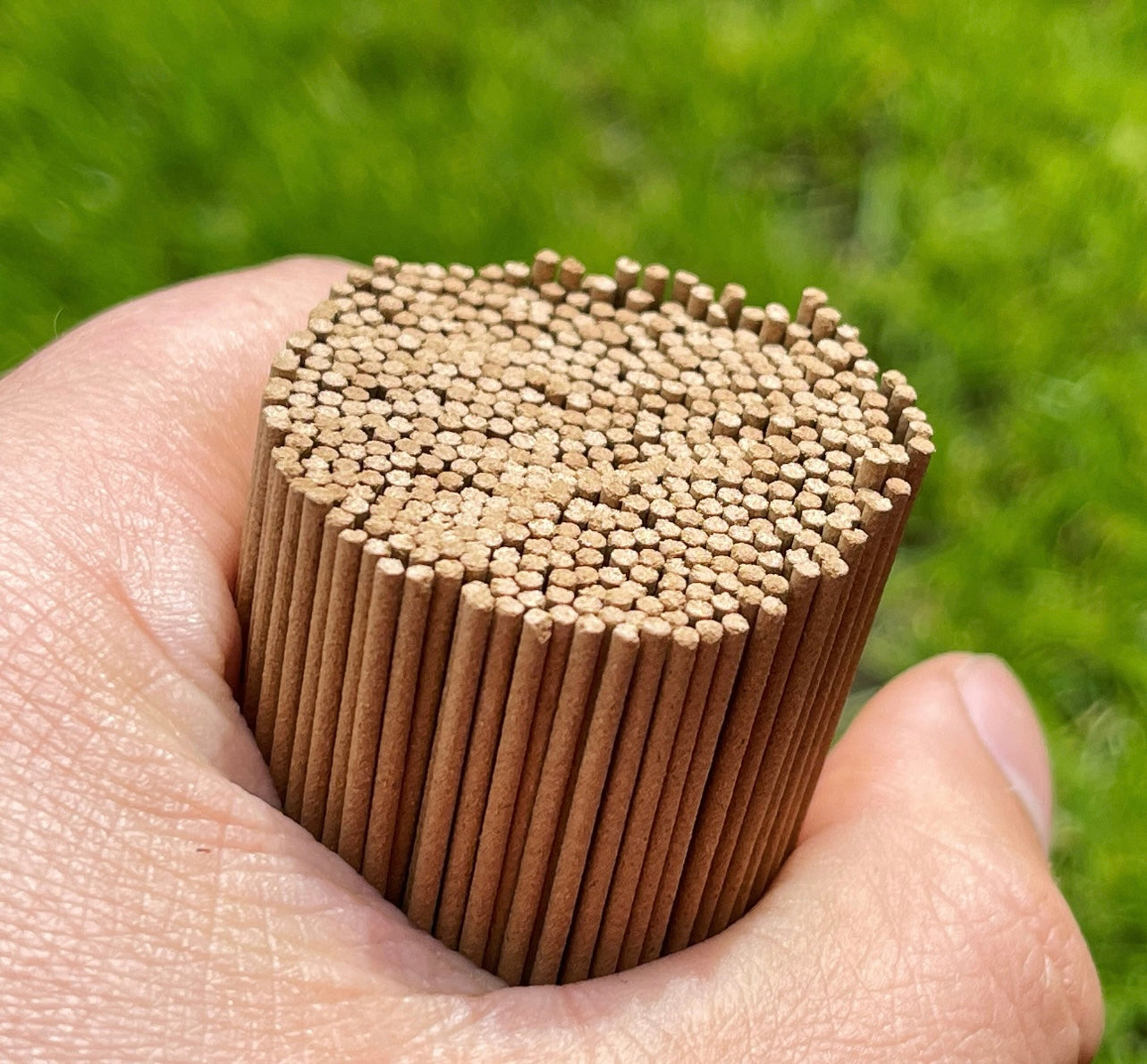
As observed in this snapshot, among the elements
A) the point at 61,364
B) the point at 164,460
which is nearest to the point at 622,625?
the point at 164,460

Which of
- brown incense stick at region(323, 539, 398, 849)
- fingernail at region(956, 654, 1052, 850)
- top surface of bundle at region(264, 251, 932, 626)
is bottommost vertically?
fingernail at region(956, 654, 1052, 850)

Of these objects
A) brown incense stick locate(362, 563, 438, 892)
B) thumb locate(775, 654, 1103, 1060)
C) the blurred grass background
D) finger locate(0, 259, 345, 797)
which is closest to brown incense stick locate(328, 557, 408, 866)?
brown incense stick locate(362, 563, 438, 892)

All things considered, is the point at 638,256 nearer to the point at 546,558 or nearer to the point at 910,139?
the point at 910,139

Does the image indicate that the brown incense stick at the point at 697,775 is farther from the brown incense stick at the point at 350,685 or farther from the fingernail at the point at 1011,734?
the fingernail at the point at 1011,734

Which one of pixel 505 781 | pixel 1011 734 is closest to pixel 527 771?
pixel 505 781

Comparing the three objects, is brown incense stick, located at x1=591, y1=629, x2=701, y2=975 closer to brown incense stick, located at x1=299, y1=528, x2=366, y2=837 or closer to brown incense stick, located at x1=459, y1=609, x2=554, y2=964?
brown incense stick, located at x1=459, y1=609, x2=554, y2=964
